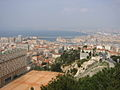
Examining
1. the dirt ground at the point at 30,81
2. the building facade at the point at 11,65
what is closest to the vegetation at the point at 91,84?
the dirt ground at the point at 30,81

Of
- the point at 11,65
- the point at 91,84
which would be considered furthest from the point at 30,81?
the point at 91,84

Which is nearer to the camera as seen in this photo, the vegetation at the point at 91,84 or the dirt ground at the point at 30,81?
the vegetation at the point at 91,84

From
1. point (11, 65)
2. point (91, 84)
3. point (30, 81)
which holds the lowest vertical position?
point (30, 81)

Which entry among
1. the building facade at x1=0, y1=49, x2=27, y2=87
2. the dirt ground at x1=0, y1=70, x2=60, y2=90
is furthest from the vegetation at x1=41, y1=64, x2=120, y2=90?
the building facade at x1=0, y1=49, x2=27, y2=87

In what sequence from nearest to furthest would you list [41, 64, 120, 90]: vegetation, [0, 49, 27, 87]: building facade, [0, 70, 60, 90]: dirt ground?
[41, 64, 120, 90]: vegetation → [0, 70, 60, 90]: dirt ground → [0, 49, 27, 87]: building facade

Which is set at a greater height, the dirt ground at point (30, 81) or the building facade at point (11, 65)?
the building facade at point (11, 65)

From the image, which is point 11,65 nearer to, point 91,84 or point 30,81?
point 30,81

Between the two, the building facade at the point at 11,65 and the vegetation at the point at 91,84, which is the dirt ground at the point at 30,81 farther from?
the vegetation at the point at 91,84

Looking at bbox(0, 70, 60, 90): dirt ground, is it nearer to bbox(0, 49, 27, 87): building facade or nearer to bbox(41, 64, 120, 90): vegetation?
bbox(0, 49, 27, 87): building facade

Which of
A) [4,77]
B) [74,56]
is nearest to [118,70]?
[4,77]

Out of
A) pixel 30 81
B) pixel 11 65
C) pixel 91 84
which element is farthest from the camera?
pixel 11 65
